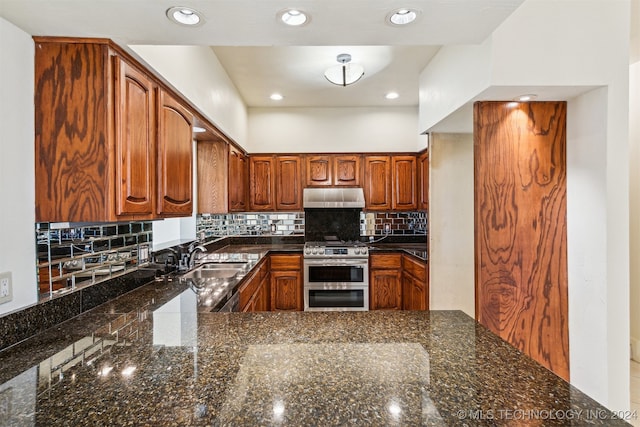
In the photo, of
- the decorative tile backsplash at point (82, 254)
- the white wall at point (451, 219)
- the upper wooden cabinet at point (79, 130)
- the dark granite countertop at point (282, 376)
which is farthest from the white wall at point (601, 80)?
the decorative tile backsplash at point (82, 254)

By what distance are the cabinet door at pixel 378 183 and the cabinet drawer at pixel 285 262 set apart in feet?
3.62

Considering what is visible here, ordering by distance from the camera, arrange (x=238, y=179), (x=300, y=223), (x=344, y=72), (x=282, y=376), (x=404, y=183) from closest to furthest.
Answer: (x=282, y=376) → (x=344, y=72) → (x=238, y=179) → (x=404, y=183) → (x=300, y=223)

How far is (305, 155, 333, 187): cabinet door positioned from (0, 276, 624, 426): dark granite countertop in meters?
2.93

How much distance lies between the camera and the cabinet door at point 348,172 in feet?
13.6

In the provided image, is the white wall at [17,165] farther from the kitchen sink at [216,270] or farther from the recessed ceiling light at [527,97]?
the recessed ceiling light at [527,97]

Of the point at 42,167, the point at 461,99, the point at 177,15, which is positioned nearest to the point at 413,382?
the point at 177,15

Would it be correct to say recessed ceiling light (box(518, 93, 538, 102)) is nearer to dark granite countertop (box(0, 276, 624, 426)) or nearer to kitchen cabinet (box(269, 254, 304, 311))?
dark granite countertop (box(0, 276, 624, 426))

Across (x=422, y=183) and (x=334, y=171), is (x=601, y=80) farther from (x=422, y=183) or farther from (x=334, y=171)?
(x=334, y=171)

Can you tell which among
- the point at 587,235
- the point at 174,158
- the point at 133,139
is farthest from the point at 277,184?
the point at 587,235

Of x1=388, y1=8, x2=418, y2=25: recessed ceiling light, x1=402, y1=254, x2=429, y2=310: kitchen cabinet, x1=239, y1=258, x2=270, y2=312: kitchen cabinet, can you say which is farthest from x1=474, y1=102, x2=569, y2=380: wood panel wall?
x1=239, y1=258, x2=270, y2=312: kitchen cabinet

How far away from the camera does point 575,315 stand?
206 centimetres

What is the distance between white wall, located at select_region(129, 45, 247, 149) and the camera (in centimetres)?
170

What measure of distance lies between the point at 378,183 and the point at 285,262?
4.84 ft

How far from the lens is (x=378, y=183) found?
4.15 m
